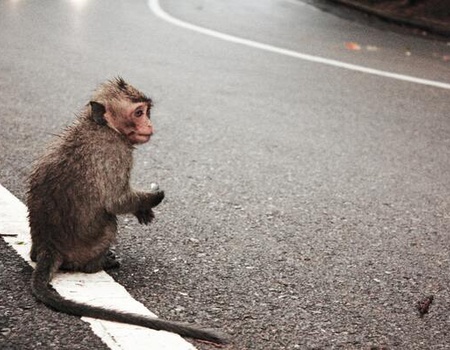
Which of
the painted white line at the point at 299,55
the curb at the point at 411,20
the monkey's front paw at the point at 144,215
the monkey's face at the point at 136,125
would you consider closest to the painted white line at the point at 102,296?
the monkey's front paw at the point at 144,215

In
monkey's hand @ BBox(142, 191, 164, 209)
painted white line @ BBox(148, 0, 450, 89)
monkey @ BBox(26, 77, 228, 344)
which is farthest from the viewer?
painted white line @ BBox(148, 0, 450, 89)

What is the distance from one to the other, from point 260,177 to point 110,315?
2.23 meters

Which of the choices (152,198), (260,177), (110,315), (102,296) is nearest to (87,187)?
(152,198)

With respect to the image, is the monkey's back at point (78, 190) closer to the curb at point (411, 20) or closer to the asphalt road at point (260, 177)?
the asphalt road at point (260, 177)

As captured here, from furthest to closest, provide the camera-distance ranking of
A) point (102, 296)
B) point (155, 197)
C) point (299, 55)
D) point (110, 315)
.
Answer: point (299, 55)
point (155, 197)
point (102, 296)
point (110, 315)

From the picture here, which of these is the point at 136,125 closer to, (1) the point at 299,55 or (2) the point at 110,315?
(2) the point at 110,315

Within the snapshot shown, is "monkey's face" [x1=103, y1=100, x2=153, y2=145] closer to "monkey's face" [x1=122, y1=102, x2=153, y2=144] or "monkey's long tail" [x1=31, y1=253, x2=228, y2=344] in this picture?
"monkey's face" [x1=122, y1=102, x2=153, y2=144]

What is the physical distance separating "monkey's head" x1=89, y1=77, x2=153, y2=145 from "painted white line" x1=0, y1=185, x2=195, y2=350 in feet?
1.91

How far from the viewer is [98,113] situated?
3.05 m

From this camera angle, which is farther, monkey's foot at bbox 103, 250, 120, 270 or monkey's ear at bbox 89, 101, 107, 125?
monkey's foot at bbox 103, 250, 120, 270

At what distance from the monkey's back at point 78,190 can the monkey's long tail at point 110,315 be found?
7.9 inches

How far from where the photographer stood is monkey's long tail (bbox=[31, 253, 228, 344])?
267 centimetres

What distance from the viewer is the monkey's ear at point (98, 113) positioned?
9.98 feet

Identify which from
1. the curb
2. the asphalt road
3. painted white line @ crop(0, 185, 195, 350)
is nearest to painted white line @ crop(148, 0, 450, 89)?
the asphalt road
